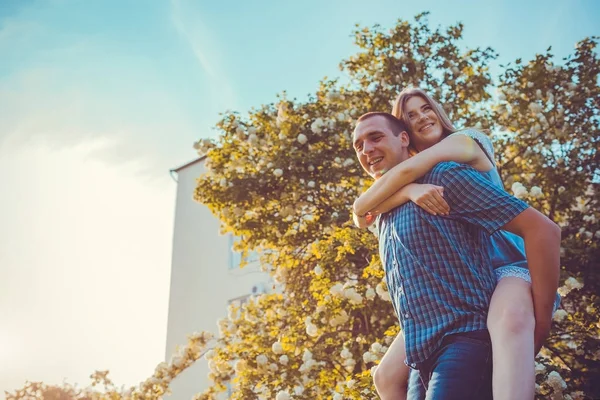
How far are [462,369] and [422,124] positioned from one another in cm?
109

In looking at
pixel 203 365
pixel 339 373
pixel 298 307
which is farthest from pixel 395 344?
pixel 203 365

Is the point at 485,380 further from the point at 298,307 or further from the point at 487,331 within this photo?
→ the point at 298,307

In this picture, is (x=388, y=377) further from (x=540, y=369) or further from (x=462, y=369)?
(x=540, y=369)

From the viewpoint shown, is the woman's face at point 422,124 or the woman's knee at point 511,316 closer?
the woman's knee at point 511,316

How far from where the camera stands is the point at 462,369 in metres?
1.50

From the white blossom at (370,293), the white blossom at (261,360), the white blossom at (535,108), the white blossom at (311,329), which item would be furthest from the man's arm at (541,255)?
the white blossom at (535,108)

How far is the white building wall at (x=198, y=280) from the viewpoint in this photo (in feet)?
54.7

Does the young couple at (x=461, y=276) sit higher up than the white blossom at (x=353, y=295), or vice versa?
the white blossom at (x=353, y=295)

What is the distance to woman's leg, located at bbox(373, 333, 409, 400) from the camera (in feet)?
6.15

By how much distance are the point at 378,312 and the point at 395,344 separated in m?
4.32

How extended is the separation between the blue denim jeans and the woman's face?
0.92 meters

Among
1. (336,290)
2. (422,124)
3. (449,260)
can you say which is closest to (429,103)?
(422,124)

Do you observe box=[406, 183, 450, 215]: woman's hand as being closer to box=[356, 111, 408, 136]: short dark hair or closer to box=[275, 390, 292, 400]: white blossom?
box=[356, 111, 408, 136]: short dark hair

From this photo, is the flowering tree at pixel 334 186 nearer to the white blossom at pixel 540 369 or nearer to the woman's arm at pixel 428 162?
the white blossom at pixel 540 369
